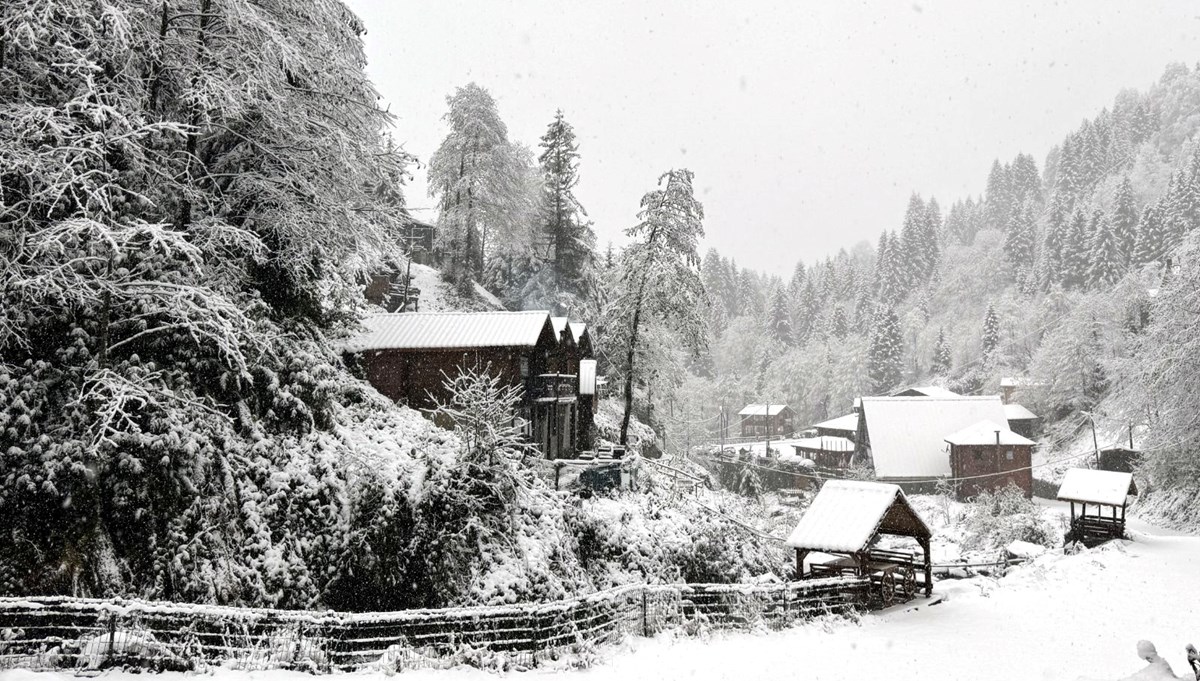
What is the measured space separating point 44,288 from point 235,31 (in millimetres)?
7159

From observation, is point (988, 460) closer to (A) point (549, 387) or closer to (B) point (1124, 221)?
(A) point (549, 387)

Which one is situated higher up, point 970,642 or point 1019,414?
point 1019,414

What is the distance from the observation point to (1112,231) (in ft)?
259

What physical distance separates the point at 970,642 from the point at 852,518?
4.54 metres

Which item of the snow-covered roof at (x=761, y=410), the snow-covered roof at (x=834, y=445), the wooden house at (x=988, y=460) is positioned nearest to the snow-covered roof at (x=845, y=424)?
the snow-covered roof at (x=834, y=445)

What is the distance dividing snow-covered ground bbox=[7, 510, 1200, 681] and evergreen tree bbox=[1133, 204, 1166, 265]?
218 feet

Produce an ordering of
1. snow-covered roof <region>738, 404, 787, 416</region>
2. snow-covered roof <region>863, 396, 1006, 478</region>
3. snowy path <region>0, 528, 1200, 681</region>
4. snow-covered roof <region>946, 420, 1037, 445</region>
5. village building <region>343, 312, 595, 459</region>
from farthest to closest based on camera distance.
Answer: snow-covered roof <region>738, 404, 787, 416</region>
snow-covered roof <region>863, 396, 1006, 478</region>
snow-covered roof <region>946, 420, 1037, 445</region>
village building <region>343, 312, 595, 459</region>
snowy path <region>0, 528, 1200, 681</region>

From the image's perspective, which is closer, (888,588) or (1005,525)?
(888,588)

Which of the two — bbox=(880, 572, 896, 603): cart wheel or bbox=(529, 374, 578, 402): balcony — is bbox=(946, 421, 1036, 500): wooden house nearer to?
bbox=(529, 374, 578, 402): balcony

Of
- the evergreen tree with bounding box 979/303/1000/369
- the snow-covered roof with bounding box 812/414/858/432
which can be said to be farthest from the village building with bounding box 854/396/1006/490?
the evergreen tree with bounding box 979/303/1000/369

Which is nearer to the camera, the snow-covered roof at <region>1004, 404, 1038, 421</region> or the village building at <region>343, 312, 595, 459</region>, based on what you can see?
the village building at <region>343, 312, 595, 459</region>

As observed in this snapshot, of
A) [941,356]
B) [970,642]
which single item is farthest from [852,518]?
[941,356]

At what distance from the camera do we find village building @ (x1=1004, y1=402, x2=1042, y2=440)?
2338 inches

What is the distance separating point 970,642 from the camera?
50.3 feet
